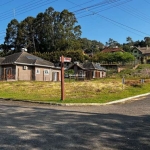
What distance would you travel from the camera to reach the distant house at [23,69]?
1459 inches

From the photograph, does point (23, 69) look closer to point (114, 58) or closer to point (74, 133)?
point (74, 133)

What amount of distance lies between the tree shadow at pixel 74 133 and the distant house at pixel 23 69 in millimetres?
28617

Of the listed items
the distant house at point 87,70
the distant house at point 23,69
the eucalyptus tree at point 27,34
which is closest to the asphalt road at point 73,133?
the distant house at point 23,69

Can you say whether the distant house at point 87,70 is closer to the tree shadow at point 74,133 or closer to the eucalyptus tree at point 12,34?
the eucalyptus tree at point 12,34

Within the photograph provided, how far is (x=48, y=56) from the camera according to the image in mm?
70500

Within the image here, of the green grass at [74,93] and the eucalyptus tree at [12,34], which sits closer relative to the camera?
the green grass at [74,93]

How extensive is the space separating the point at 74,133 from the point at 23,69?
32382mm

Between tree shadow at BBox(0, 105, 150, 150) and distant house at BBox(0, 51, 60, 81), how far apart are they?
93.9ft

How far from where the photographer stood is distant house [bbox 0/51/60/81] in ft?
122

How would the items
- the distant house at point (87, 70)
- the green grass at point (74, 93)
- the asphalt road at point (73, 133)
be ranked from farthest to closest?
the distant house at point (87, 70)
the green grass at point (74, 93)
the asphalt road at point (73, 133)

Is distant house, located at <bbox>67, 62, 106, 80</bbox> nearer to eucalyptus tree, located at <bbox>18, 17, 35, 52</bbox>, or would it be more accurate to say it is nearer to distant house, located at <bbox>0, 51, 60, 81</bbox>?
distant house, located at <bbox>0, 51, 60, 81</bbox>

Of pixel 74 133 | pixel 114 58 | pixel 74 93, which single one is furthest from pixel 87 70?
pixel 74 133

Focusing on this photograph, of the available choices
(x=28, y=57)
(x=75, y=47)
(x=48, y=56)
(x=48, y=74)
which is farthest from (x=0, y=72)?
(x=75, y=47)

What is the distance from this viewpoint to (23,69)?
1505 inches
